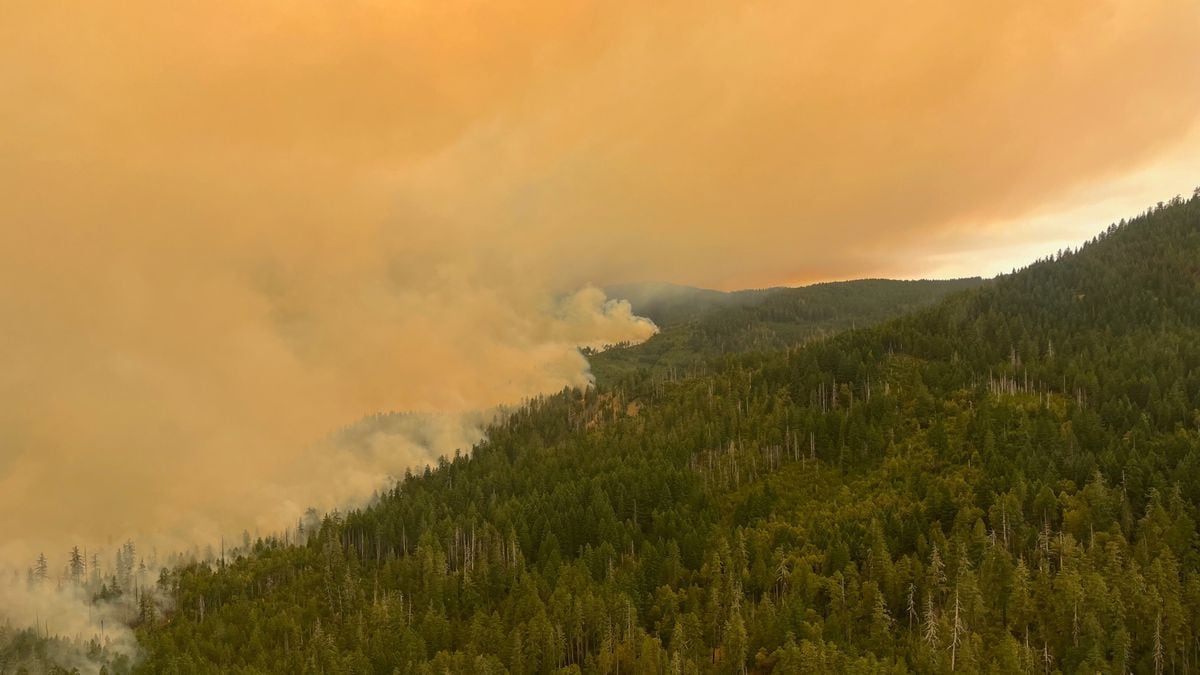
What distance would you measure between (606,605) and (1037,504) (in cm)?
10190

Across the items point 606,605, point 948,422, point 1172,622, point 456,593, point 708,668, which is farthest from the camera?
point 948,422

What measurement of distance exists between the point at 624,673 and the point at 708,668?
16401 millimetres

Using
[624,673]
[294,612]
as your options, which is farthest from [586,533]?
[294,612]

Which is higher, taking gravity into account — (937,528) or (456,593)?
(937,528)

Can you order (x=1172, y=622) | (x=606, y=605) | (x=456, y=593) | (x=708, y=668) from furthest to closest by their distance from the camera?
(x=456, y=593) → (x=606, y=605) → (x=708, y=668) → (x=1172, y=622)

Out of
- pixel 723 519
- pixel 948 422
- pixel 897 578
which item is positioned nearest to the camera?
pixel 897 578

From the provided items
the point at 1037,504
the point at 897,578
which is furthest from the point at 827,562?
the point at 1037,504

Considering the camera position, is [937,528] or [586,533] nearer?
[937,528]

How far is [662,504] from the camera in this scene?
628ft

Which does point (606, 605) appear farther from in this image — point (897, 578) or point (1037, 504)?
point (1037, 504)

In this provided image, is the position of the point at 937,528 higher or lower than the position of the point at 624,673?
higher

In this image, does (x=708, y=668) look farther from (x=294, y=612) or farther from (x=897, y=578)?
(x=294, y=612)

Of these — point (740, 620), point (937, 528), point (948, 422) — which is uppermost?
point (948, 422)

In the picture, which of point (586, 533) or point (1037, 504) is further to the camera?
point (586, 533)
